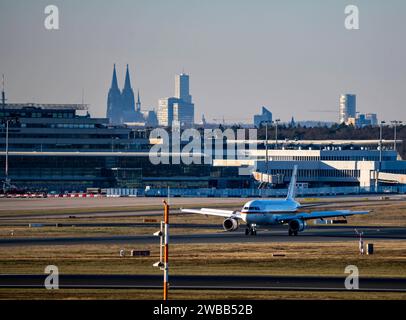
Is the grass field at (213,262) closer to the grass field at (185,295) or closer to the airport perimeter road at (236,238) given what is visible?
the grass field at (185,295)

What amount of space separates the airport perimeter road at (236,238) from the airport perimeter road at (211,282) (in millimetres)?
25688

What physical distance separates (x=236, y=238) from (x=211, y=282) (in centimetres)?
3377

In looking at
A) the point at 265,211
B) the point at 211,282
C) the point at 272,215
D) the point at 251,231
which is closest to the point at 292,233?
the point at 272,215

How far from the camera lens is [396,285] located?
63.5m

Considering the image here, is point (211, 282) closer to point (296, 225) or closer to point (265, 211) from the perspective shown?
point (265, 211)

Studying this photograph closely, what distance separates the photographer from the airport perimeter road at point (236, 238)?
93562 mm

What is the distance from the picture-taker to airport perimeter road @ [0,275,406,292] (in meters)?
61.5

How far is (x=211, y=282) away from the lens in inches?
2525

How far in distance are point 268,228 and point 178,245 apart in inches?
986

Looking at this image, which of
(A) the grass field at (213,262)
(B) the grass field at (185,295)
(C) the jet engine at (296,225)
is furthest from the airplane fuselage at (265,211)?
(B) the grass field at (185,295)
